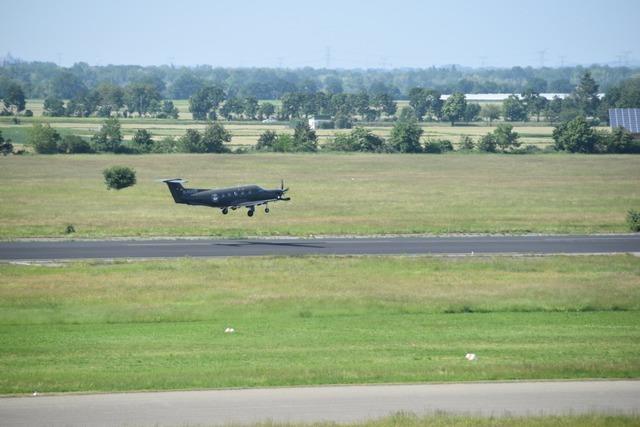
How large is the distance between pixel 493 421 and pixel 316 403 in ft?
17.5

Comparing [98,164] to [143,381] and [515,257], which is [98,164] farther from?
[143,381]

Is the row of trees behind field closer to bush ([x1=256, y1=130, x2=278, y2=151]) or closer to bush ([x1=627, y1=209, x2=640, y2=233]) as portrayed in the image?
bush ([x1=256, y1=130, x2=278, y2=151])

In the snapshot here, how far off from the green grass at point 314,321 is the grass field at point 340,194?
1914cm

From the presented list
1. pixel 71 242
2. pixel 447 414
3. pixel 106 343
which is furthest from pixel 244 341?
pixel 71 242

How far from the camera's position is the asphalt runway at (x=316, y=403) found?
27641mm

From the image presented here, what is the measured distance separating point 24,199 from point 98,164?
38212 mm

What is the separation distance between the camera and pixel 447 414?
91.3ft

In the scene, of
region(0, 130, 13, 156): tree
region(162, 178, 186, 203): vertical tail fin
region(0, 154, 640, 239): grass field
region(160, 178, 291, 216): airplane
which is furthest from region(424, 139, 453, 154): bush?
region(162, 178, 186, 203): vertical tail fin

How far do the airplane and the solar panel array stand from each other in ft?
364

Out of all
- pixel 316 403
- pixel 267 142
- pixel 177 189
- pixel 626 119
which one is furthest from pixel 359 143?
pixel 316 403

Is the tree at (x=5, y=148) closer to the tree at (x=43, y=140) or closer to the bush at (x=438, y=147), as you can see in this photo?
the tree at (x=43, y=140)

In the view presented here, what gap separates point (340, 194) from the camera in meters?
105

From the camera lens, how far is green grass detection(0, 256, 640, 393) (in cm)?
3331

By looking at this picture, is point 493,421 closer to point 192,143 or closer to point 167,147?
point 192,143
